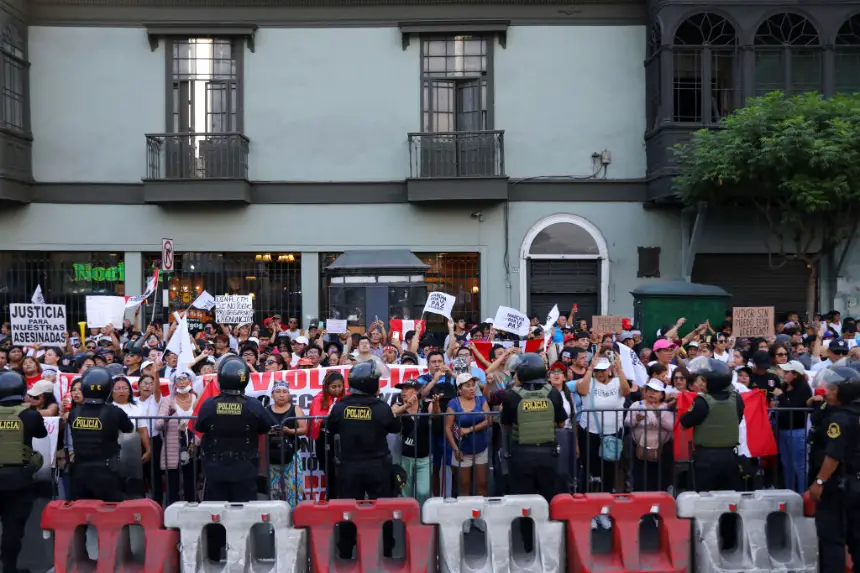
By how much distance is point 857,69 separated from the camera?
17109 mm

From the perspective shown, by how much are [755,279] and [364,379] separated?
45.8ft

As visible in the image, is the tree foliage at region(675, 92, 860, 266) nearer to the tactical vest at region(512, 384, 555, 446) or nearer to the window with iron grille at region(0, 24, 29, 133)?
the tactical vest at region(512, 384, 555, 446)

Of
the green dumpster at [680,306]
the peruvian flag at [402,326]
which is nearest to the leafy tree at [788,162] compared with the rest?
the green dumpster at [680,306]

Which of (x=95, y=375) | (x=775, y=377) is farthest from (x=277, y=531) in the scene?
(x=775, y=377)

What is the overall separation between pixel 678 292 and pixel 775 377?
20.7ft

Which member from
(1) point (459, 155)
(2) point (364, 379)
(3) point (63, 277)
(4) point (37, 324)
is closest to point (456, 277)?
(1) point (459, 155)

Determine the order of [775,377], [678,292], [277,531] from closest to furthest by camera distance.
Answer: [277,531] → [775,377] → [678,292]

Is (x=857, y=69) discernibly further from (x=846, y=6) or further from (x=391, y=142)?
(x=391, y=142)

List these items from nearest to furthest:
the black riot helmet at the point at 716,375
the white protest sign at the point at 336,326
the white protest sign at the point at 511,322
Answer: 1. the black riot helmet at the point at 716,375
2. the white protest sign at the point at 511,322
3. the white protest sign at the point at 336,326

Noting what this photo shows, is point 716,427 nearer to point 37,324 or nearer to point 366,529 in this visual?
point 366,529

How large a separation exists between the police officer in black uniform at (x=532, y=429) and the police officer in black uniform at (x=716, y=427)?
3.78ft

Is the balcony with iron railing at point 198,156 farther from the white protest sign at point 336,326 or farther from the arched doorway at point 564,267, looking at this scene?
the arched doorway at point 564,267

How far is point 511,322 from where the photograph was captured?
1131cm

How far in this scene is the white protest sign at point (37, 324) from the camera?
442 inches
